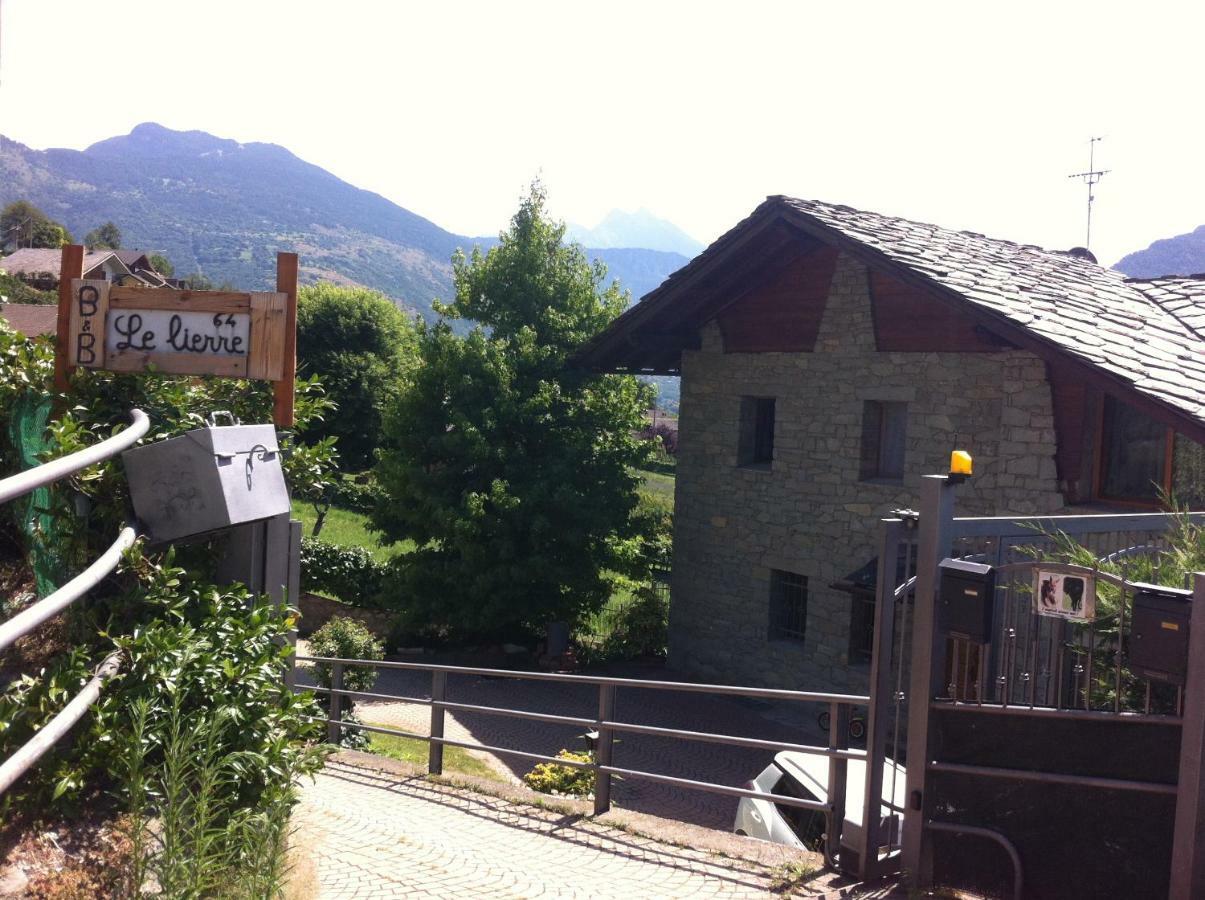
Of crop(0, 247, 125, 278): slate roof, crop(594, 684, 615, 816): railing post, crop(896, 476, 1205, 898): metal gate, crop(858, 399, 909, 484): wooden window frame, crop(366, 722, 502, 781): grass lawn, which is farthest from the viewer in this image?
crop(0, 247, 125, 278): slate roof

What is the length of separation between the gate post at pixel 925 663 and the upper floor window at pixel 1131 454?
276 inches

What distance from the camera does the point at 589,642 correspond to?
18.6 meters

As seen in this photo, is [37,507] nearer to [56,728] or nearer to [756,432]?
[56,728]

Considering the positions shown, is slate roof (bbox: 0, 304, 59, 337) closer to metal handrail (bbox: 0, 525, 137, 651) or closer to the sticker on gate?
metal handrail (bbox: 0, 525, 137, 651)

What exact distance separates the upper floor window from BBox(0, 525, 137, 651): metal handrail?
32.3ft

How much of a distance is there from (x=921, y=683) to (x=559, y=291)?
48.1ft

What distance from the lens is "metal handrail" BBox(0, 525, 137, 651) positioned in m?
2.20

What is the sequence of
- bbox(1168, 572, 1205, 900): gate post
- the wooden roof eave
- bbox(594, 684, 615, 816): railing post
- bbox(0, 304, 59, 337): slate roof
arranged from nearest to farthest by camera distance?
bbox(1168, 572, 1205, 900): gate post, bbox(594, 684, 615, 816): railing post, the wooden roof eave, bbox(0, 304, 59, 337): slate roof

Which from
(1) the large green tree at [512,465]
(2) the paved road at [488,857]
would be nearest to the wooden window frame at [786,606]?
(1) the large green tree at [512,465]

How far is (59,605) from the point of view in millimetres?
2547

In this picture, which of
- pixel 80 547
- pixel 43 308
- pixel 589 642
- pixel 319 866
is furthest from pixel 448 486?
pixel 43 308

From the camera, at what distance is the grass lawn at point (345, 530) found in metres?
29.0

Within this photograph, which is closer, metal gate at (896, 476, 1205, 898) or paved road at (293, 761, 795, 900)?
metal gate at (896, 476, 1205, 898)

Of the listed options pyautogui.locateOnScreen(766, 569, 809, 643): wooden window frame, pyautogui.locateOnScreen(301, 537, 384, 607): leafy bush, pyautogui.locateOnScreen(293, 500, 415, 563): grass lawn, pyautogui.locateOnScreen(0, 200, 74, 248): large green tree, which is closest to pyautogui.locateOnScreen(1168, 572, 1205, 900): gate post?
pyautogui.locateOnScreen(766, 569, 809, 643): wooden window frame
